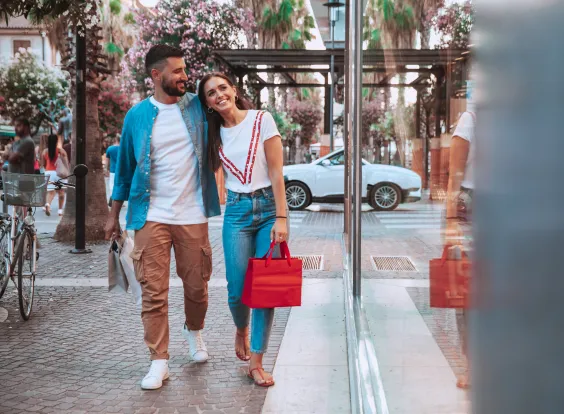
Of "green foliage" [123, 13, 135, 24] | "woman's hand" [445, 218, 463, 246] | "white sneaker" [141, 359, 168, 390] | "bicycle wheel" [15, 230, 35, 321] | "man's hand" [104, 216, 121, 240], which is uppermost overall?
"green foliage" [123, 13, 135, 24]

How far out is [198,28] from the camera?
66.4 ft

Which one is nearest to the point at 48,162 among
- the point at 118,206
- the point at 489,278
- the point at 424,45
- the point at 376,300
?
the point at 118,206

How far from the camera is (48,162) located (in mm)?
13617

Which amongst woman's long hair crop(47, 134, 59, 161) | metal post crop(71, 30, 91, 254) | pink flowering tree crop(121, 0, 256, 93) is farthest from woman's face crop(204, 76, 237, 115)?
pink flowering tree crop(121, 0, 256, 93)

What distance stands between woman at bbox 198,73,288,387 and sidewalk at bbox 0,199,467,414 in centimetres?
38

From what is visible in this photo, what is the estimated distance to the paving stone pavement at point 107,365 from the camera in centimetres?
371

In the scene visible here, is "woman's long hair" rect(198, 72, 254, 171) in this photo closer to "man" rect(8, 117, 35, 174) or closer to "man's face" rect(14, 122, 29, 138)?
"man" rect(8, 117, 35, 174)

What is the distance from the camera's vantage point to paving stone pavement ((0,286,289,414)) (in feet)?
12.2

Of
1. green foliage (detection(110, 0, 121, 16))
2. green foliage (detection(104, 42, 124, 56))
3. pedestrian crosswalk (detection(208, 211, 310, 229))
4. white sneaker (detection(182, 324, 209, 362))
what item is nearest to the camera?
white sneaker (detection(182, 324, 209, 362))

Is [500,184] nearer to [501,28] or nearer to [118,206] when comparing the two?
[501,28]

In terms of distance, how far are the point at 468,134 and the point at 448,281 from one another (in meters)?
0.36

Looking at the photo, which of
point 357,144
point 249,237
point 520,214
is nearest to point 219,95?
point 249,237

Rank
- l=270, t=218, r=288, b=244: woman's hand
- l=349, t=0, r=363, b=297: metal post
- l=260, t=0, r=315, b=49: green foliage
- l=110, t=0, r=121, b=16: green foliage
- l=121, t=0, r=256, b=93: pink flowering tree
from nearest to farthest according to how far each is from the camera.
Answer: l=270, t=218, r=288, b=244: woman's hand < l=349, t=0, r=363, b=297: metal post < l=121, t=0, r=256, b=93: pink flowering tree < l=260, t=0, r=315, b=49: green foliage < l=110, t=0, r=121, b=16: green foliage

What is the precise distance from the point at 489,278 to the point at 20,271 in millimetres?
5442
